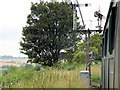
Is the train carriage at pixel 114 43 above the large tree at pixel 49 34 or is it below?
below

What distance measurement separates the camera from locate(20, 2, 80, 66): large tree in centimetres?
2469

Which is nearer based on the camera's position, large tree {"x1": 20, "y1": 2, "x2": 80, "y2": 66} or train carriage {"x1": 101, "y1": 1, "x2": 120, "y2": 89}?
train carriage {"x1": 101, "y1": 1, "x2": 120, "y2": 89}

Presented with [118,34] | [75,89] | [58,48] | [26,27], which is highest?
[26,27]

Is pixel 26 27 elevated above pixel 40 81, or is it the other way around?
pixel 26 27

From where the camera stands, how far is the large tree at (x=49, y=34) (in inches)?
972

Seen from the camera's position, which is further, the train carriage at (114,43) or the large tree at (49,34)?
the large tree at (49,34)

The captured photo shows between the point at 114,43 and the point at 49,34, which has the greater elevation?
the point at 49,34

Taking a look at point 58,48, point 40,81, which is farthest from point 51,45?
point 40,81

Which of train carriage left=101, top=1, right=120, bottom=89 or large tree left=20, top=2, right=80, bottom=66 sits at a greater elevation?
large tree left=20, top=2, right=80, bottom=66

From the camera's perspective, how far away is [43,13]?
86.1ft

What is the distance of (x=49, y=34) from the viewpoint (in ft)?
82.7

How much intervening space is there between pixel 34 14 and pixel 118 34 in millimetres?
23574

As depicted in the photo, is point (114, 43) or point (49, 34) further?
point (49, 34)

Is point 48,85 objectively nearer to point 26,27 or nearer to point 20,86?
point 20,86
